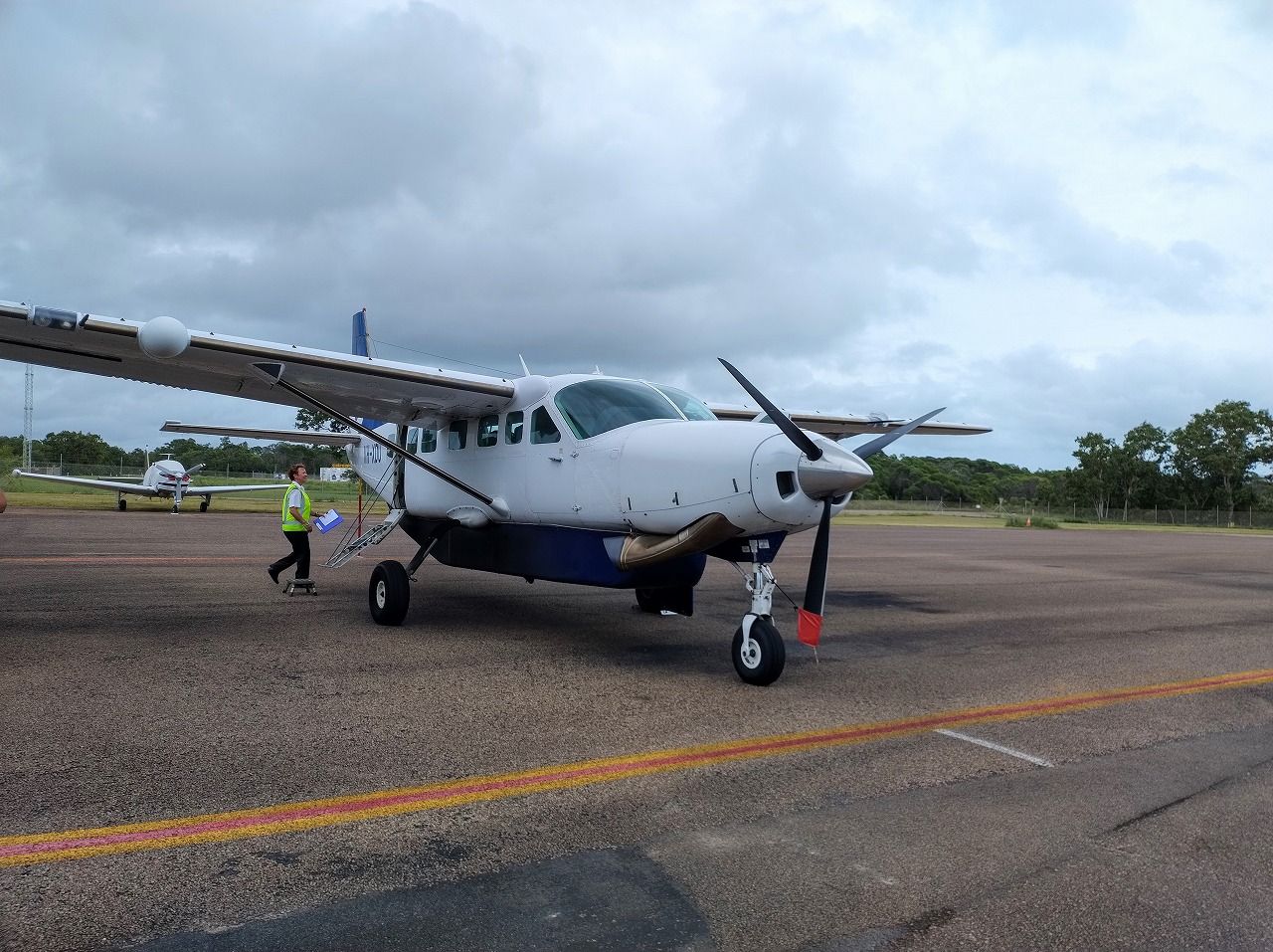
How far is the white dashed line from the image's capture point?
5117mm

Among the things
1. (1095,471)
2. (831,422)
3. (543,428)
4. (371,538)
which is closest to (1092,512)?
(1095,471)

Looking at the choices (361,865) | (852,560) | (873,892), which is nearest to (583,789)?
(361,865)

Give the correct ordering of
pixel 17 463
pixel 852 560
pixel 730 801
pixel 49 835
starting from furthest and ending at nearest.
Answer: pixel 17 463
pixel 852 560
pixel 730 801
pixel 49 835

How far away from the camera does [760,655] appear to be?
683cm

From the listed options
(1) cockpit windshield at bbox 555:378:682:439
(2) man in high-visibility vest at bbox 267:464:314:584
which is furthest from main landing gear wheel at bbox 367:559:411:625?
(2) man in high-visibility vest at bbox 267:464:314:584

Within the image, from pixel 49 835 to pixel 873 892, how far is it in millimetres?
3332

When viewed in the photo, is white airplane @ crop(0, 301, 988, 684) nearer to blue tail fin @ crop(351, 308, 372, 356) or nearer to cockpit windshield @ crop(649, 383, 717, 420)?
cockpit windshield @ crop(649, 383, 717, 420)

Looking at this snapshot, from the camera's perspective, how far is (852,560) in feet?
66.7

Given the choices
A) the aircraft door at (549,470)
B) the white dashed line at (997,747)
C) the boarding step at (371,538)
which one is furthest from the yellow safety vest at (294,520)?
the white dashed line at (997,747)

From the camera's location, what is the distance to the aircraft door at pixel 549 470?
818cm

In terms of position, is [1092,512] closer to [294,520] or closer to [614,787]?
[294,520]

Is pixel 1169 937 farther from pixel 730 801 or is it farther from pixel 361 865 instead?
pixel 361 865

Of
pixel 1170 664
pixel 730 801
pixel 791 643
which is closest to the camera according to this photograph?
pixel 730 801

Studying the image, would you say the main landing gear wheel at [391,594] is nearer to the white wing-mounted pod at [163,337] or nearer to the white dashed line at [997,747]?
the white wing-mounted pod at [163,337]
